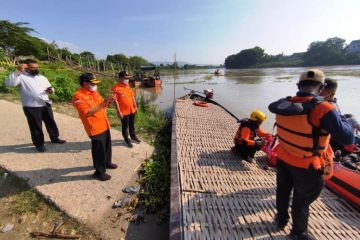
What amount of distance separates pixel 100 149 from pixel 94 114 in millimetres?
525

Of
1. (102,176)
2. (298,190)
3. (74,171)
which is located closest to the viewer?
(298,190)

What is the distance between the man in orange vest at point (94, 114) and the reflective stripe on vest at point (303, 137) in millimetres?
2254

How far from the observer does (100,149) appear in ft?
11.1

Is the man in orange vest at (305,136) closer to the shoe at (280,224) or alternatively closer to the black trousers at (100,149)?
the shoe at (280,224)

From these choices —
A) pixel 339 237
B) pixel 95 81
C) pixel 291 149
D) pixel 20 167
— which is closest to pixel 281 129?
pixel 291 149

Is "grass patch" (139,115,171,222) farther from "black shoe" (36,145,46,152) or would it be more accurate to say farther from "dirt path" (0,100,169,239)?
"black shoe" (36,145,46,152)

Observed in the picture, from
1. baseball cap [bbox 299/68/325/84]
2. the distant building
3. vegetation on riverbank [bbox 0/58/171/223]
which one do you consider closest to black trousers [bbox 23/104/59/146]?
vegetation on riverbank [bbox 0/58/171/223]

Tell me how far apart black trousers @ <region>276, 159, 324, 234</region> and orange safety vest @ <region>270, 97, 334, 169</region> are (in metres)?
0.09

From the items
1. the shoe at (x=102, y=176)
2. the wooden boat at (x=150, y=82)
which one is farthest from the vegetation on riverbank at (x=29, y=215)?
the wooden boat at (x=150, y=82)

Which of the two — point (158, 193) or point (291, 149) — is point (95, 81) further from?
point (291, 149)

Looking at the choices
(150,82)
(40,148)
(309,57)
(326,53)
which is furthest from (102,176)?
(309,57)

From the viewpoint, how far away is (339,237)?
2.47 metres

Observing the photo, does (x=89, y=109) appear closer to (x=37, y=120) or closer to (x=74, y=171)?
(x=74, y=171)

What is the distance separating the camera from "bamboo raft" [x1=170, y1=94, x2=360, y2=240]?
2479 millimetres
